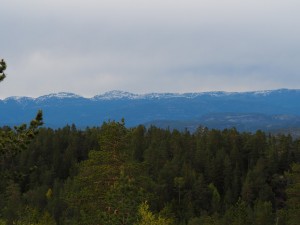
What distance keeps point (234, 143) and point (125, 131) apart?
137 metres

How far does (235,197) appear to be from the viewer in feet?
470

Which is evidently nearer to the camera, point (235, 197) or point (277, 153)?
point (235, 197)

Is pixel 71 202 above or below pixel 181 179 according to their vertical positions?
above

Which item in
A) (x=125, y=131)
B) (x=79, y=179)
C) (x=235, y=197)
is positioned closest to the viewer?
(x=79, y=179)

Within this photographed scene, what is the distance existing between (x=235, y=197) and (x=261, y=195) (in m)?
10.2

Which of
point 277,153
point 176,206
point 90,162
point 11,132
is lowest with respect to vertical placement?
point 176,206

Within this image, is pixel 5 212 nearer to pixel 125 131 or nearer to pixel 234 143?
pixel 234 143

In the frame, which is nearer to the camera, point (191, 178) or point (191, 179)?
point (191, 179)

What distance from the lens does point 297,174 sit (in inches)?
2356

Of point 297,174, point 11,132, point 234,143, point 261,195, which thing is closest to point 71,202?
point 11,132

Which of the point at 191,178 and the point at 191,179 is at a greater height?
the point at 191,178

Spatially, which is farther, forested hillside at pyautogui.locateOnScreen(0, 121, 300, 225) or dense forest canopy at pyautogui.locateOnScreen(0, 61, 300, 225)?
forested hillside at pyautogui.locateOnScreen(0, 121, 300, 225)

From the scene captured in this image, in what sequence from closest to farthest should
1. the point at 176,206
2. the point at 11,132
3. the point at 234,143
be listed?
the point at 11,132
the point at 176,206
the point at 234,143

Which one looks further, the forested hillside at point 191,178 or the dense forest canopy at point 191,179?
the forested hillside at point 191,178
